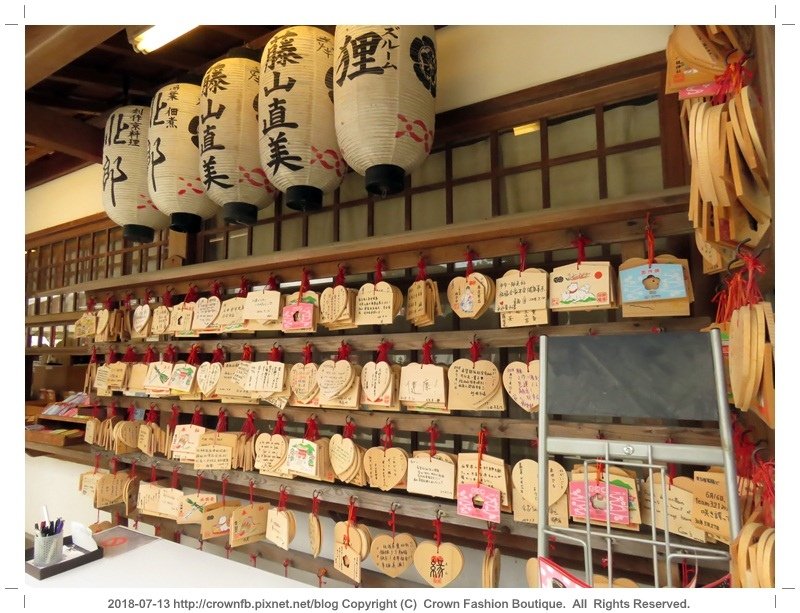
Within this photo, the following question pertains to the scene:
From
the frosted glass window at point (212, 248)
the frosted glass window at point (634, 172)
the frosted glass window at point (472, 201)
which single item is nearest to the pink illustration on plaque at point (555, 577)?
the frosted glass window at point (634, 172)

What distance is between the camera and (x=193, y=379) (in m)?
2.89

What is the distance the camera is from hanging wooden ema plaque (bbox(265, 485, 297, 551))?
8.01ft

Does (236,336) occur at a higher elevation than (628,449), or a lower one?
higher

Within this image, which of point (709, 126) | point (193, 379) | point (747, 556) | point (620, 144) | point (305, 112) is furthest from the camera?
point (193, 379)

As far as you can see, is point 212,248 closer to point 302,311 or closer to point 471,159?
point 302,311

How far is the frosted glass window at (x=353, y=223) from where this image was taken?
8.54 feet

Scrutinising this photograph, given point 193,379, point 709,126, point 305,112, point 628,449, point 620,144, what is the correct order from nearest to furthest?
point 709,126, point 628,449, point 620,144, point 305,112, point 193,379

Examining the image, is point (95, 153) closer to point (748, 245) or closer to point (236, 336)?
point (236, 336)

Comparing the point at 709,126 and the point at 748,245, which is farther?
the point at 748,245

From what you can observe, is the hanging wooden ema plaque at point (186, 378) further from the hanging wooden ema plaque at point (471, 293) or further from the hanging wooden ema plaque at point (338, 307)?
the hanging wooden ema plaque at point (471, 293)

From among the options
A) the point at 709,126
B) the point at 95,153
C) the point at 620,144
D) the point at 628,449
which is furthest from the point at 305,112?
the point at 95,153

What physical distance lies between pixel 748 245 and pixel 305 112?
1730 mm

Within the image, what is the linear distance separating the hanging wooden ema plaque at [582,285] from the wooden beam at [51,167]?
4253mm

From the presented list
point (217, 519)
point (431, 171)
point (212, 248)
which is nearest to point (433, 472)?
point (217, 519)
